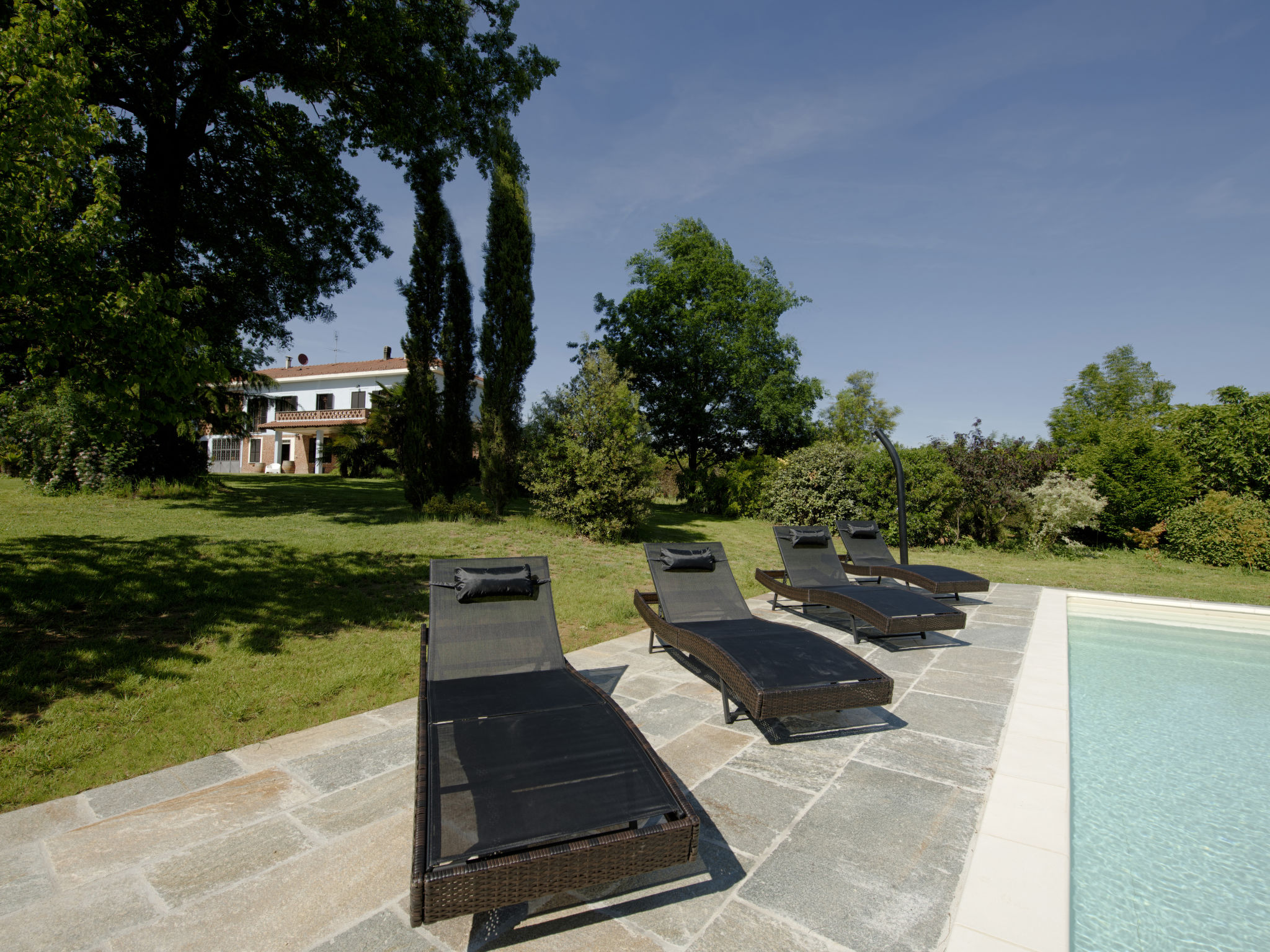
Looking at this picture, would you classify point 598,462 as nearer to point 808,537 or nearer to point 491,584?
point 808,537

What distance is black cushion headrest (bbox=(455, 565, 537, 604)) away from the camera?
13.7 ft

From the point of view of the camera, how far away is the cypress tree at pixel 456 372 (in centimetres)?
1398

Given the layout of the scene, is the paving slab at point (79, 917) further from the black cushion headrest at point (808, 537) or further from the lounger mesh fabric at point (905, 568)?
the lounger mesh fabric at point (905, 568)

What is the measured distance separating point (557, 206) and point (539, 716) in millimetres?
14778

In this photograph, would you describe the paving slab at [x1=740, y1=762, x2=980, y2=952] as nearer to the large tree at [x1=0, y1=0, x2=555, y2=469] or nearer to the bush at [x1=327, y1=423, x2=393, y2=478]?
the large tree at [x1=0, y1=0, x2=555, y2=469]

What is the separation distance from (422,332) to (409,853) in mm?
13099

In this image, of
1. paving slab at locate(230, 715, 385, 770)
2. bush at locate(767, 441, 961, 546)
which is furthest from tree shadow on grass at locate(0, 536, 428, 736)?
bush at locate(767, 441, 961, 546)

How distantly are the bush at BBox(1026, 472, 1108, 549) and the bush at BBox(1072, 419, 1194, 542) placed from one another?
18.1 inches

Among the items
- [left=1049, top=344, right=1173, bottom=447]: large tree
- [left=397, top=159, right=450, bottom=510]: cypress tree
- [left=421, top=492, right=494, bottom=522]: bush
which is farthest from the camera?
[left=1049, top=344, right=1173, bottom=447]: large tree

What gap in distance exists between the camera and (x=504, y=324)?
46.2 feet

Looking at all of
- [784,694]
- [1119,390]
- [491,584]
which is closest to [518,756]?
[784,694]

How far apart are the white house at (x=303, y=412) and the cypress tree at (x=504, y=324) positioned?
21188mm

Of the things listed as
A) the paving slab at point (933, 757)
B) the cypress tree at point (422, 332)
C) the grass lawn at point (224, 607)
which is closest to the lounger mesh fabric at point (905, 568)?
the grass lawn at point (224, 607)

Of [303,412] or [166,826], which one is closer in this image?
[166,826]
